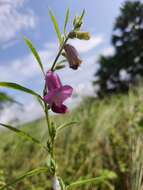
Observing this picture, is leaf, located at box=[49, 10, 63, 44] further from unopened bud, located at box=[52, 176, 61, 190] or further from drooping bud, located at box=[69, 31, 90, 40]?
unopened bud, located at box=[52, 176, 61, 190]

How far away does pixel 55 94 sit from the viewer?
3.68 feet

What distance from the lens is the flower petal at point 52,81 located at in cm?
112

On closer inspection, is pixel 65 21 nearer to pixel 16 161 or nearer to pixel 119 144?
pixel 119 144

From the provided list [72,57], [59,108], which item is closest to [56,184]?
[59,108]

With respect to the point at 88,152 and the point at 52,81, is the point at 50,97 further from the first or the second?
the point at 88,152

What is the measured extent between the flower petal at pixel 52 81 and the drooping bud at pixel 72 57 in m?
0.05

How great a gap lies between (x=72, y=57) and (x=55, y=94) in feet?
0.37

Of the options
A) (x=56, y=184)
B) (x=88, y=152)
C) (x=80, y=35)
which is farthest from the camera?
(x=88, y=152)

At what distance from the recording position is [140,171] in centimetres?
168

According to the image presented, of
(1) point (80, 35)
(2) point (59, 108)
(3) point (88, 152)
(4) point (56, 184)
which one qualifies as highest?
(1) point (80, 35)

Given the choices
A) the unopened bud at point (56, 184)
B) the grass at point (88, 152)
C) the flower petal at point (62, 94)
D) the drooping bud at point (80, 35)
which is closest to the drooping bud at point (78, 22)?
the drooping bud at point (80, 35)

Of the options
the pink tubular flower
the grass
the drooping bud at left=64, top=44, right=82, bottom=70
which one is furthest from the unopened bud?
the grass

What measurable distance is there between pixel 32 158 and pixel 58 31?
9.61 feet

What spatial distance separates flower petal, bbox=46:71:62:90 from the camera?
112 centimetres
